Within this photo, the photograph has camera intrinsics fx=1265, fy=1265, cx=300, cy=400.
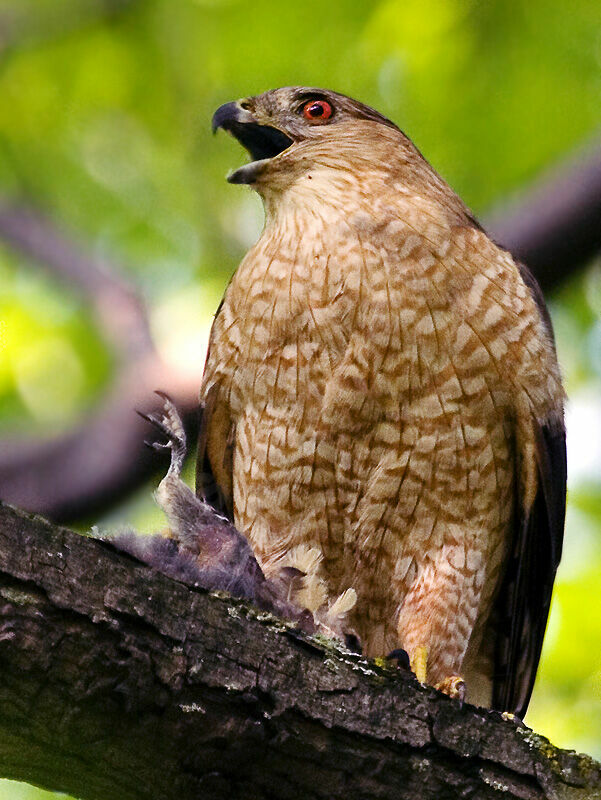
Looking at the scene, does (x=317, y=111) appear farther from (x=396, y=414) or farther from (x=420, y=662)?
(x=420, y=662)

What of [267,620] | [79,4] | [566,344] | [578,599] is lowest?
[267,620]

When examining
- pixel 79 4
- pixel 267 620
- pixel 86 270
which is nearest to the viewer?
pixel 267 620

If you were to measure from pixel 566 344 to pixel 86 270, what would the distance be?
265cm

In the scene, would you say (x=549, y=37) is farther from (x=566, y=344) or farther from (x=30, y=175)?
(x=30, y=175)

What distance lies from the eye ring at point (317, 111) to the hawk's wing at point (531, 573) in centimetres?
109

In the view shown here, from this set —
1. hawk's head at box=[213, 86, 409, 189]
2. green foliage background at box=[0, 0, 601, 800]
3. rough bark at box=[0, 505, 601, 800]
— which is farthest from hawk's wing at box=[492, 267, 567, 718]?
green foliage background at box=[0, 0, 601, 800]

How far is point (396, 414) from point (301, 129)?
139 centimetres

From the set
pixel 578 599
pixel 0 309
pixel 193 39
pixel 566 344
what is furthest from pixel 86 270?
pixel 578 599

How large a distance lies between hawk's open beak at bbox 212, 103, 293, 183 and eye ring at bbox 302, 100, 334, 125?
0.44 ft

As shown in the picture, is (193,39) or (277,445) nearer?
(277,445)

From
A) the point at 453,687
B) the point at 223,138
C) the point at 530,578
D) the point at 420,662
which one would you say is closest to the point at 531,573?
the point at 530,578

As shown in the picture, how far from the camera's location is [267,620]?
3338mm

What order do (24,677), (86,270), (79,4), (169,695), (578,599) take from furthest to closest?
(79,4) → (578,599) → (86,270) → (169,695) → (24,677)

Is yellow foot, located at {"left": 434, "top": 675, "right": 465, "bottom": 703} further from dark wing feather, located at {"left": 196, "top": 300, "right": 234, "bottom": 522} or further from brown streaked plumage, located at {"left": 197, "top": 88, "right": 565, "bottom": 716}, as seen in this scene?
dark wing feather, located at {"left": 196, "top": 300, "right": 234, "bottom": 522}
